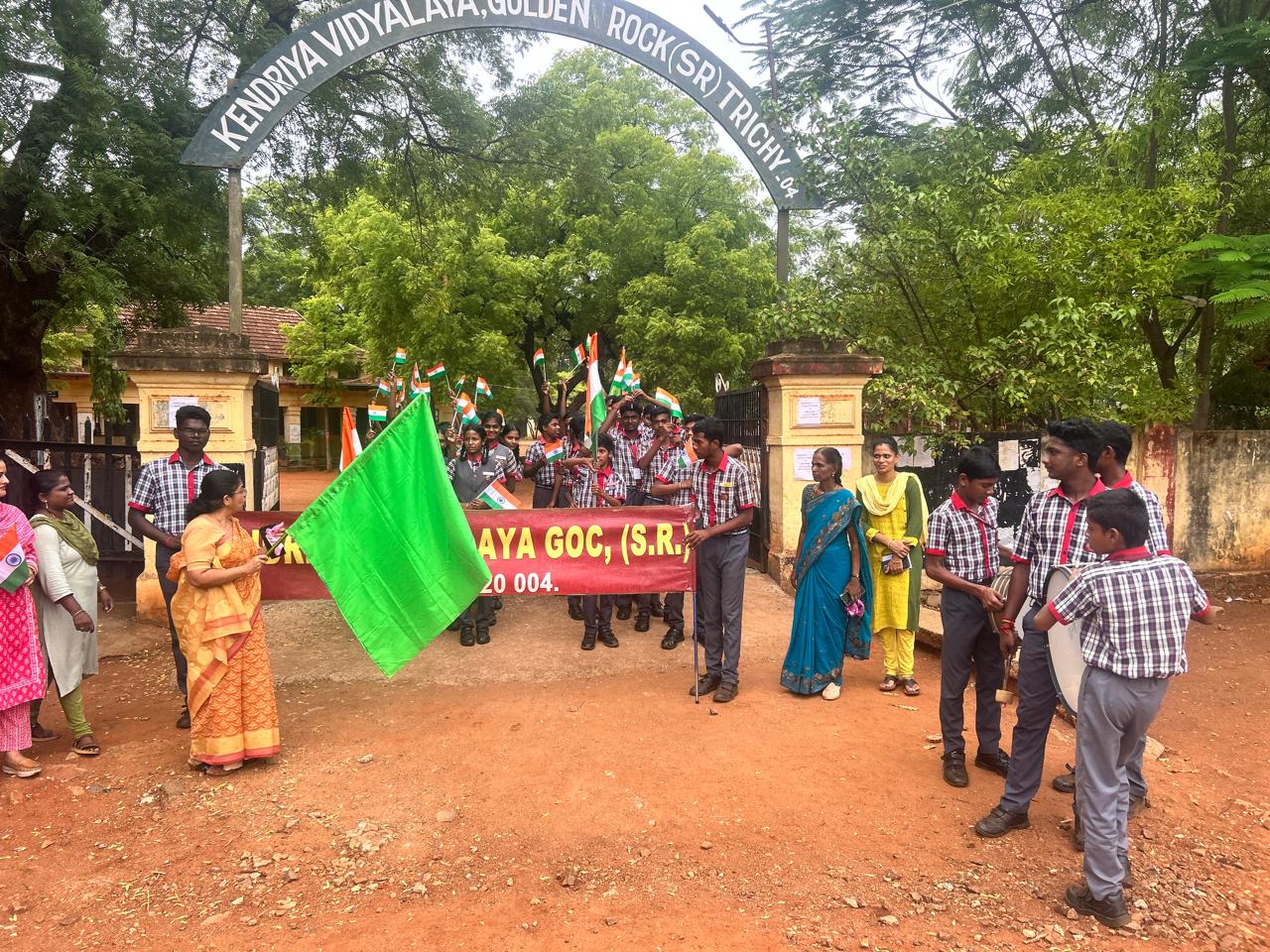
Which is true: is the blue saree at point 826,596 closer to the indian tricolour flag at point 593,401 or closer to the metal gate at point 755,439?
the indian tricolour flag at point 593,401

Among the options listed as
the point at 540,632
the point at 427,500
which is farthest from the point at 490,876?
the point at 540,632

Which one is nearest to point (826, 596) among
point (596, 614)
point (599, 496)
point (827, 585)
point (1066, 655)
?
point (827, 585)

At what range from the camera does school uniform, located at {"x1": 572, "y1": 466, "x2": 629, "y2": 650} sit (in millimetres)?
6340

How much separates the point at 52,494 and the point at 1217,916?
6.09 meters

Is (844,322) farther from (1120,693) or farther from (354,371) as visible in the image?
(354,371)

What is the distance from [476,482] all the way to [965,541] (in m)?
3.99

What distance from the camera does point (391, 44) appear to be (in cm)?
720

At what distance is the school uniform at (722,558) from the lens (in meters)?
5.21

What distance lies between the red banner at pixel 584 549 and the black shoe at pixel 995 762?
2.12 m

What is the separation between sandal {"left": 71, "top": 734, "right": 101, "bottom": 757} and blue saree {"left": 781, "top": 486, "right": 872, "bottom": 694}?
13.8 feet

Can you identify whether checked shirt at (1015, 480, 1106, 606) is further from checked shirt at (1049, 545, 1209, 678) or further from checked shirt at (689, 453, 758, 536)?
checked shirt at (689, 453, 758, 536)

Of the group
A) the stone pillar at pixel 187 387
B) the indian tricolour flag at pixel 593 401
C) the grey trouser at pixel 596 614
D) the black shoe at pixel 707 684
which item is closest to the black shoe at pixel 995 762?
the black shoe at pixel 707 684

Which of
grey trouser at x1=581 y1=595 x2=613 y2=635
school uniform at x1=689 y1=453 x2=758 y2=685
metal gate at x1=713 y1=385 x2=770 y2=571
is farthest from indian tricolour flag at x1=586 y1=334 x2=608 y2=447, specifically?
metal gate at x1=713 y1=385 x2=770 y2=571

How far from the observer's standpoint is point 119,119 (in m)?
8.84
